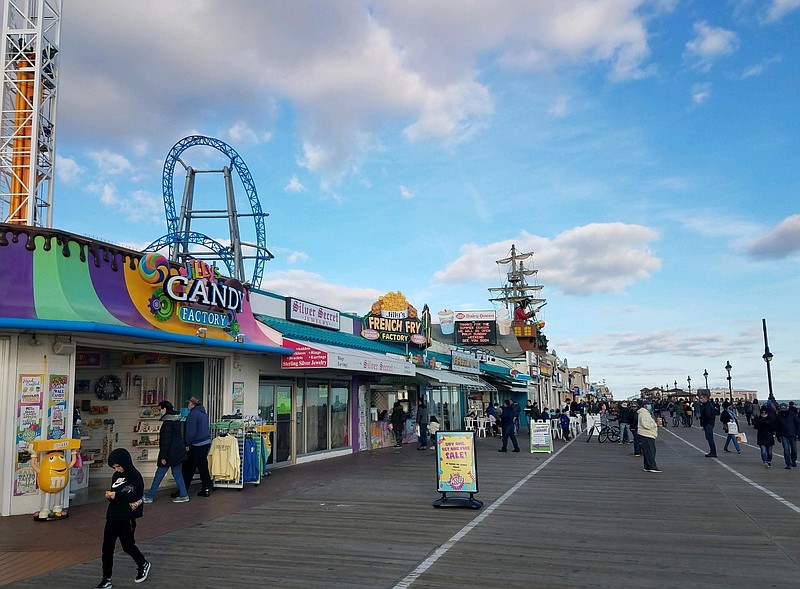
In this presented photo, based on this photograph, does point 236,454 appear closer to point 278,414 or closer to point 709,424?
point 278,414

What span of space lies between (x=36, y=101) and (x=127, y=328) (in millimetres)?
22429

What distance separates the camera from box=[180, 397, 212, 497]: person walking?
11.9 meters

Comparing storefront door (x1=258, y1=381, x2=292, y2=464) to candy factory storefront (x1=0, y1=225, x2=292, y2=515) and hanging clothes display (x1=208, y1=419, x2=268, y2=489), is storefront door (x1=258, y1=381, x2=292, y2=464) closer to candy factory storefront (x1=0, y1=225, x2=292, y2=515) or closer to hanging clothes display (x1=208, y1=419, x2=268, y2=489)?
candy factory storefront (x1=0, y1=225, x2=292, y2=515)

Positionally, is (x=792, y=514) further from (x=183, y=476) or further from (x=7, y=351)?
(x=7, y=351)

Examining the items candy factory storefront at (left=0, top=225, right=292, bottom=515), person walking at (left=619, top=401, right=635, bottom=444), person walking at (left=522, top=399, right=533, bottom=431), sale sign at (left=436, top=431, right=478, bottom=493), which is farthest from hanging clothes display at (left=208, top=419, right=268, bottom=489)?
person walking at (left=522, top=399, right=533, bottom=431)

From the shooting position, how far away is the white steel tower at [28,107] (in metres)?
27.6

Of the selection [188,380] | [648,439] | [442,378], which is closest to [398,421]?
[442,378]

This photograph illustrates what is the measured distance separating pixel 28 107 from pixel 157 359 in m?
20.3

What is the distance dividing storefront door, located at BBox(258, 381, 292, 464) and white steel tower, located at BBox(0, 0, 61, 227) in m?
16.3

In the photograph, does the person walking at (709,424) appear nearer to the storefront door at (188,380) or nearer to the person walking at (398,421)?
the person walking at (398,421)

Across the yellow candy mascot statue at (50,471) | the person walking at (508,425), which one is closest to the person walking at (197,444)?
the yellow candy mascot statue at (50,471)

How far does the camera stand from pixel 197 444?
11867 millimetres

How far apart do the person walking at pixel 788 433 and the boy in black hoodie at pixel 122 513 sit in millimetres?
15153

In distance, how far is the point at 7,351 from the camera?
32.8 ft
